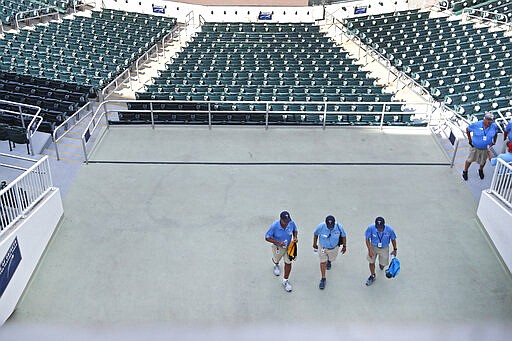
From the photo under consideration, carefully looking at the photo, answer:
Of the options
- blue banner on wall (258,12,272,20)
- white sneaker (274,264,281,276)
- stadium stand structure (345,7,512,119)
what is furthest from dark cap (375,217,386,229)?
blue banner on wall (258,12,272,20)

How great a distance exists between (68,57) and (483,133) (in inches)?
531

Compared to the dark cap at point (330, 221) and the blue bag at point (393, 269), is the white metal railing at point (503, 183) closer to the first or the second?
the blue bag at point (393, 269)

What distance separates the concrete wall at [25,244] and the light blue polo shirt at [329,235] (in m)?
3.87

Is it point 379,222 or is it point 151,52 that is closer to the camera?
point 379,222

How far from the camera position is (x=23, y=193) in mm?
7016

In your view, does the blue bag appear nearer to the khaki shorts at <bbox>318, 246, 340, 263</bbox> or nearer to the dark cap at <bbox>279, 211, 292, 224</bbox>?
the khaki shorts at <bbox>318, 246, 340, 263</bbox>

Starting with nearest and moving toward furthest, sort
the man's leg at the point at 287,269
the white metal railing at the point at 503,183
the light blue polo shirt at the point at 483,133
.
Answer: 1. the man's leg at the point at 287,269
2. the white metal railing at the point at 503,183
3. the light blue polo shirt at the point at 483,133

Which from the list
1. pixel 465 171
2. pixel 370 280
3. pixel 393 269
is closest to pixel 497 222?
pixel 465 171

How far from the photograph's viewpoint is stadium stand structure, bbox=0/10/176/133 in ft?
40.8

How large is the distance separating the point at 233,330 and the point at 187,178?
373 centimetres

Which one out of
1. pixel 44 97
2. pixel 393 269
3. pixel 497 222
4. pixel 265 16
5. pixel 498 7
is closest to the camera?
pixel 393 269

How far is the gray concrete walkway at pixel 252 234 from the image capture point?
6.49m

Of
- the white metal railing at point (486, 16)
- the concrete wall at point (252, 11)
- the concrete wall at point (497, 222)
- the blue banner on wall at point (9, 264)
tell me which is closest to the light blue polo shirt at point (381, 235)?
the concrete wall at point (497, 222)

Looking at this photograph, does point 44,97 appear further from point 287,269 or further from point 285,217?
point 285,217
